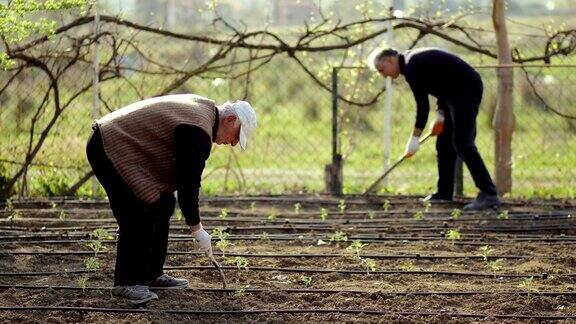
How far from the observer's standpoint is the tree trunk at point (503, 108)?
1051cm

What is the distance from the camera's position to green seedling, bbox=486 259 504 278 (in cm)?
675

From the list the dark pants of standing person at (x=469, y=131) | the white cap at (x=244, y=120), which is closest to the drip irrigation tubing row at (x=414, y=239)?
the dark pants of standing person at (x=469, y=131)

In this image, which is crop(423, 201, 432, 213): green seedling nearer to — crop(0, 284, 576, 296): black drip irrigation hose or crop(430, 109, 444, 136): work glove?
crop(430, 109, 444, 136): work glove

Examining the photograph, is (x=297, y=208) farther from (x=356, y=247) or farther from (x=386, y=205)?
(x=356, y=247)

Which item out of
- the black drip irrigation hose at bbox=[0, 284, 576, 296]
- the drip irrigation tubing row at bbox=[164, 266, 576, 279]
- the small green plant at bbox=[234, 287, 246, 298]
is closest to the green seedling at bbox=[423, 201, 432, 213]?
the drip irrigation tubing row at bbox=[164, 266, 576, 279]

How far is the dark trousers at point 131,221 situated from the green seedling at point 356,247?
157cm

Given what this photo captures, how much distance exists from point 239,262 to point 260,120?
20.9ft

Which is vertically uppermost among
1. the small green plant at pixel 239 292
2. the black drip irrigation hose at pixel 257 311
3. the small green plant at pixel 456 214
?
the small green plant at pixel 456 214

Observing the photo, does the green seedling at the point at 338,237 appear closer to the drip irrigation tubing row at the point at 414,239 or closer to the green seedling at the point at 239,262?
the drip irrigation tubing row at the point at 414,239

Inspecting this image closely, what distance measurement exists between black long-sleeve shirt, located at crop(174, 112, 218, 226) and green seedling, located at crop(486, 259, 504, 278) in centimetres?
218

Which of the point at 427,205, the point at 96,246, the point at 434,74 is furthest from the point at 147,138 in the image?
the point at 427,205

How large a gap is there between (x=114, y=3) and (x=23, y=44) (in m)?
1.00

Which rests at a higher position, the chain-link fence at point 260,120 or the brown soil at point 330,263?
the chain-link fence at point 260,120

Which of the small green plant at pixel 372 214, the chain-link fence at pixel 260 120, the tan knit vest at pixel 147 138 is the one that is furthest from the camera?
the chain-link fence at pixel 260 120
